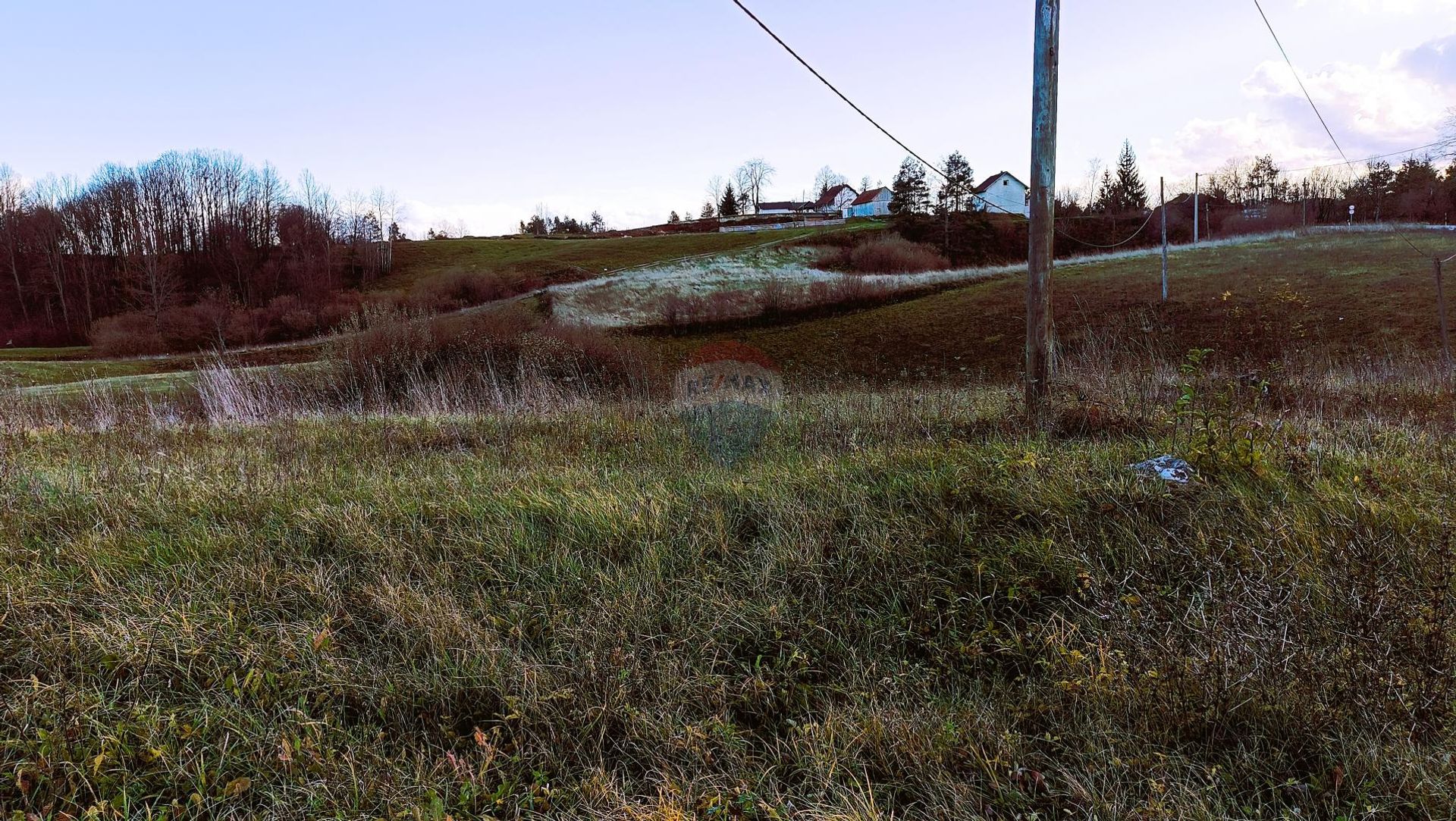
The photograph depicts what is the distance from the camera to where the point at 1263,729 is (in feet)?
7.47

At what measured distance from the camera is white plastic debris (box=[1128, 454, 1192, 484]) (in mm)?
4027

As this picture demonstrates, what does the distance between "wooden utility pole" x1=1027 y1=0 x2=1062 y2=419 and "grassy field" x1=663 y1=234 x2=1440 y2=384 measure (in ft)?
24.1

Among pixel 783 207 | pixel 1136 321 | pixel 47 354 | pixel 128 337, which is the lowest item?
pixel 1136 321

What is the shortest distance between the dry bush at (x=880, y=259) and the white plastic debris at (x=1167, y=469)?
3744 centimetres

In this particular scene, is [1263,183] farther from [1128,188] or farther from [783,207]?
[783,207]

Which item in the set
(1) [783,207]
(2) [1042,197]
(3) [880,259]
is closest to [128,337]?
(3) [880,259]

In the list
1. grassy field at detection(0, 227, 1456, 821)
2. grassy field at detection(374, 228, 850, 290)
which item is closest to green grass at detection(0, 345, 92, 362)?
grassy field at detection(374, 228, 850, 290)

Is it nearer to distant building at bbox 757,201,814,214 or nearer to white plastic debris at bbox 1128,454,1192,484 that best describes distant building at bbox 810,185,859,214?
distant building at bbox 757,201,814,214

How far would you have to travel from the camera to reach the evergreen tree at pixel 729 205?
99.7 metres

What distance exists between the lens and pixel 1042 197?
657 cm

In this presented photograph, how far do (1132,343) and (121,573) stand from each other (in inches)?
733

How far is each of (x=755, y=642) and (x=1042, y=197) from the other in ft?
18.2

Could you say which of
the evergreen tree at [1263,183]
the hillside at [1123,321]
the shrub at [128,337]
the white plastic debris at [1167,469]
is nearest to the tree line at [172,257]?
the shrub at [128,337]

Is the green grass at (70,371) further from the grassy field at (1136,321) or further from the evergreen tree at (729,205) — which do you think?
the evergreen tree at (729,205)
